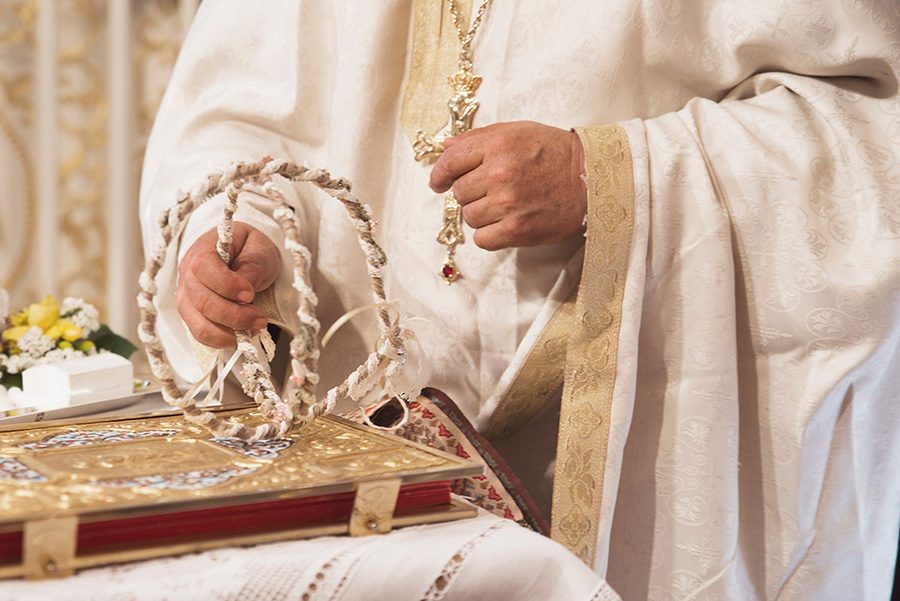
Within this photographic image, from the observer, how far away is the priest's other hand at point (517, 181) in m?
1.06

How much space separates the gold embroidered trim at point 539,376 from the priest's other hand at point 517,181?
136mm

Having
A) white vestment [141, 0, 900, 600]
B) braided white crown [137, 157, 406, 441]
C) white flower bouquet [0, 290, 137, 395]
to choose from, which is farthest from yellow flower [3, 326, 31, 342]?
braided white crown [137, 157, 406, 441]

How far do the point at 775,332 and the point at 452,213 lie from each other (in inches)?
18.3

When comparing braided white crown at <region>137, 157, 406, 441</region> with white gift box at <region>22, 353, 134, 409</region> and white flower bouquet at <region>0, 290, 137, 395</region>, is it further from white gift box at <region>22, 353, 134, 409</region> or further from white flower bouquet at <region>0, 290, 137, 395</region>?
white flower bouquet at <region>0, 290, 137, 395</region>

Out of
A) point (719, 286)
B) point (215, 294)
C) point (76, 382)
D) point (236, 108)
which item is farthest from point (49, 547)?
point (236, 108)

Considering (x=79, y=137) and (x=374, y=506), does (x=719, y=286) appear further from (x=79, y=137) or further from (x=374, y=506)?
(x=79, y=137)

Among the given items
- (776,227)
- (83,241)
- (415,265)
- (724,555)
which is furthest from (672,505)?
(83,241)

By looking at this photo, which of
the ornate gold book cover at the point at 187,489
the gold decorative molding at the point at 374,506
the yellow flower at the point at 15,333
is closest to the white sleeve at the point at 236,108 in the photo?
the yellow flower at the point at 15,333

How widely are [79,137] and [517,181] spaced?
80.7 inches

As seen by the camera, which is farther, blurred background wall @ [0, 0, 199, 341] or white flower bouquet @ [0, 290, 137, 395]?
blurred background wall @ [0, 0, 199, 341]

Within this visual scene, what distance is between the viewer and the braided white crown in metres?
0.74

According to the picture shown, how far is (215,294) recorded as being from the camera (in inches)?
39.7

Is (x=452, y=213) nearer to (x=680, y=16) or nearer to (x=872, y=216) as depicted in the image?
(x=680, y=16)

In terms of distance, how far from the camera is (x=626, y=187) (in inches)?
43.6
